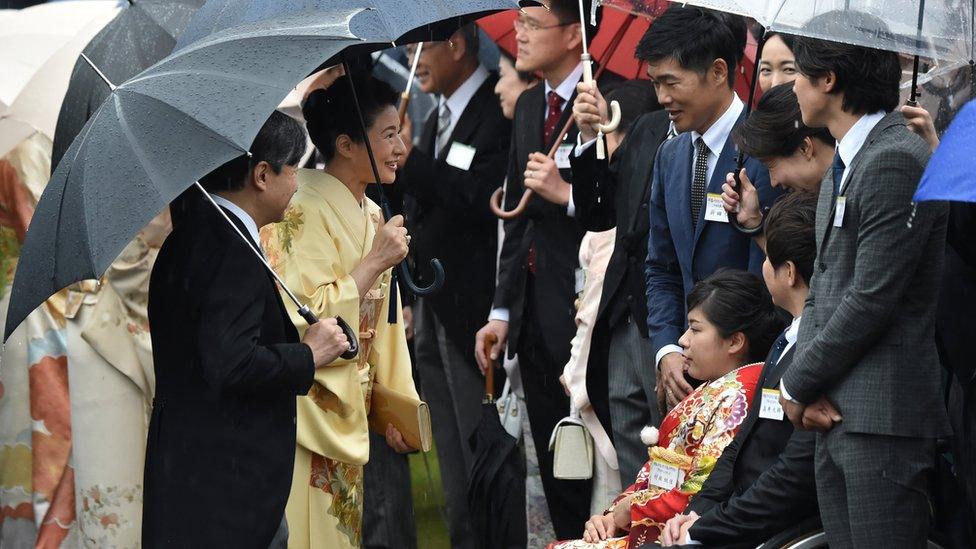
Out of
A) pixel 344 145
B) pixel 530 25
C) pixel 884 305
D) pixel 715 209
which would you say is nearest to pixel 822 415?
pixel 884 305

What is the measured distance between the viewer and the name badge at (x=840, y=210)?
3939mm

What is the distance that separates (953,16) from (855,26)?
0.28 meters

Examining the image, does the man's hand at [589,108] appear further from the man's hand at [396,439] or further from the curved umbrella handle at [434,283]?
the man's hand at [396,439]

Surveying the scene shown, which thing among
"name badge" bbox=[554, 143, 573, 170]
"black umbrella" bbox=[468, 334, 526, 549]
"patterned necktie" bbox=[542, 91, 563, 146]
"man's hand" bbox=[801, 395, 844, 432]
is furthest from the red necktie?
"man's hand" bbox=[801, 395, 844, 432]

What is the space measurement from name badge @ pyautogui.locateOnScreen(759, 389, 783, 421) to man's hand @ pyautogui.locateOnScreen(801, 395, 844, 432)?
0.41 metres

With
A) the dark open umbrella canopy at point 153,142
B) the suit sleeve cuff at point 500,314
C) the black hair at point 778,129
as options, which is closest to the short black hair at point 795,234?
the black hair at point 778,129

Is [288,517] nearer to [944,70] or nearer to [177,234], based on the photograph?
[177,234]

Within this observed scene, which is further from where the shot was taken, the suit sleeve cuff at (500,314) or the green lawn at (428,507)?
the green lawn at (428,507)

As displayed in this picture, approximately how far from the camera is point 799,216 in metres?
4.52

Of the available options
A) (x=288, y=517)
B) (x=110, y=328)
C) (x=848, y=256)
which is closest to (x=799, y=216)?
(x=848, y=256)

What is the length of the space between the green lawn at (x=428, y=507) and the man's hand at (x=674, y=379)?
196 cm

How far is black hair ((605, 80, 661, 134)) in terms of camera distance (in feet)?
20.3

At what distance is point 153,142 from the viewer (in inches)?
160

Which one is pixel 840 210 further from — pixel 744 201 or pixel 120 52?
pixel 120 52
